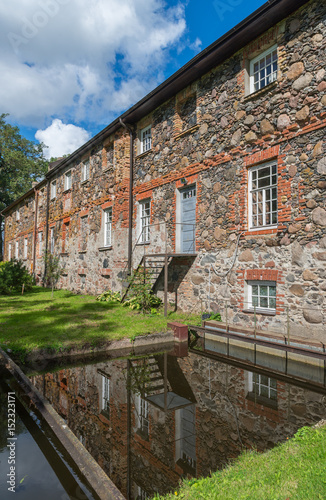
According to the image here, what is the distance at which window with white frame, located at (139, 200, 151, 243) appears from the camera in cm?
1252

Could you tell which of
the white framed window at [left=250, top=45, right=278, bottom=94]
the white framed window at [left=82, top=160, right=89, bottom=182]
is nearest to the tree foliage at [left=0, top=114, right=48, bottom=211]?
the white framed window at [left=82, top=160, right=89, bottom=182]

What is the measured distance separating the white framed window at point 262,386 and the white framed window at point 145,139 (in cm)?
983

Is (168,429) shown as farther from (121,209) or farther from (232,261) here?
(121,209)

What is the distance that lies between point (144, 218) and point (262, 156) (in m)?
5.84

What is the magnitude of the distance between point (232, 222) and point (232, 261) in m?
1.09

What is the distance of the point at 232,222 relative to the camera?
8.94 m

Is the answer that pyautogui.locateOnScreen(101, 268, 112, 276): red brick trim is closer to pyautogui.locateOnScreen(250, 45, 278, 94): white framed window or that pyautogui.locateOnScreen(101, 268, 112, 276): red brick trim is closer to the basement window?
pyautogui.locateOnScreen(250, 45, 278, 94): white framed window

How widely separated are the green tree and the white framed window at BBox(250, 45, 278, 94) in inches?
1224

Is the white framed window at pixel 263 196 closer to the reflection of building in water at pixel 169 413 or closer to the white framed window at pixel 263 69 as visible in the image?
the white framed window at pixel 263 69

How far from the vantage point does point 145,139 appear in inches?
526

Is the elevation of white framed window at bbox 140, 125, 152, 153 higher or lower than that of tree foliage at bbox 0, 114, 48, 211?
lower

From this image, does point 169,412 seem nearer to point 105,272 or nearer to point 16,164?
point 105,272

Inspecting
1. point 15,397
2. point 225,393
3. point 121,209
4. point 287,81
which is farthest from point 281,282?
point 121,209

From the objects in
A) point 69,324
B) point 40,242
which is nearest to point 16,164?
point 40,242
